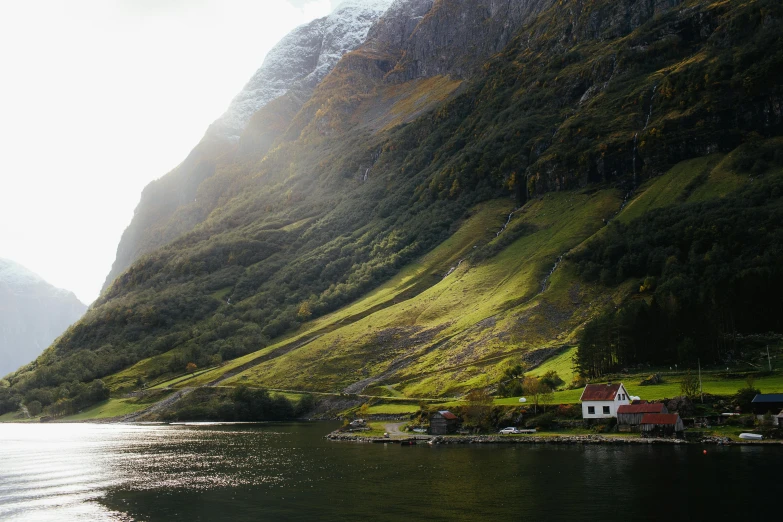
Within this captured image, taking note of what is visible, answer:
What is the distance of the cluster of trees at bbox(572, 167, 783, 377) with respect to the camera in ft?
435

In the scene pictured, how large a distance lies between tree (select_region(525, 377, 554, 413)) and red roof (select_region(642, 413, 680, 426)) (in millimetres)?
21162

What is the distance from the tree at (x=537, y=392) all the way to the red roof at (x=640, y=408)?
17.0 meters

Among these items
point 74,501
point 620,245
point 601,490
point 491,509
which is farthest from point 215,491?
point 620,245

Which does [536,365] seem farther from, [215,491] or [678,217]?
[215,491]

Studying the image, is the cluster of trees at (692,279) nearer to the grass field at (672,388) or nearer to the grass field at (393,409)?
the grass field at (672,388)

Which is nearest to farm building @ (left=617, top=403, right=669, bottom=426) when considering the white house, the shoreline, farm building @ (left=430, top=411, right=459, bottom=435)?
the white house

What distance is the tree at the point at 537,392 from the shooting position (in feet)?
381

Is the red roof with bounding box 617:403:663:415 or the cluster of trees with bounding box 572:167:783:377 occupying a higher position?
the cluster of trees with bounding box 572:167:783:377

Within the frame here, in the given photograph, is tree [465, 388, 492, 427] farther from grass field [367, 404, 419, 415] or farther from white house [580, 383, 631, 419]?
grass field [367, 404, 419, 415]

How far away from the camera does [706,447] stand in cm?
8681

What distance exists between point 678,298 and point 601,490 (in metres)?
91.6

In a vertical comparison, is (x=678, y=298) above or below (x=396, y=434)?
above

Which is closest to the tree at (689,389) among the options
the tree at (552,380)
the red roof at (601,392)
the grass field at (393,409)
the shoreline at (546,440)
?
the red roof at (601,392)

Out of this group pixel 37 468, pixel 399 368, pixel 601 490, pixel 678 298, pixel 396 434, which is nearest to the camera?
pixel 601 490
